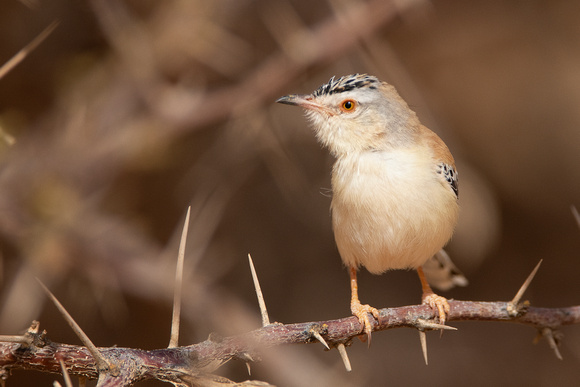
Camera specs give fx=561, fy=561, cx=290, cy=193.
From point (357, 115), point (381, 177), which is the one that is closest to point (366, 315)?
point (381, 177)

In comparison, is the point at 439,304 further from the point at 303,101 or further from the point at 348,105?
the point at 303,101

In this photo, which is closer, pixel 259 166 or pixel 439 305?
pixel 439 305

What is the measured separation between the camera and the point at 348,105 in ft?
11.4

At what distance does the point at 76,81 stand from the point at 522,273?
17.7 feet

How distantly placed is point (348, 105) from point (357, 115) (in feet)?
0.38

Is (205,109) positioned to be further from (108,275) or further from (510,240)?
(510,240)

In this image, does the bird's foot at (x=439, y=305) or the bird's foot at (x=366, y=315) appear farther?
the bird's foot at (x=439, y=305)

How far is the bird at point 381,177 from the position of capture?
3.21m

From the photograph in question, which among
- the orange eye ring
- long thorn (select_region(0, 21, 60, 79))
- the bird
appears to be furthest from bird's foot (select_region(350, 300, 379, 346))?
long thorn (select_region(0, 21, 60, 79))

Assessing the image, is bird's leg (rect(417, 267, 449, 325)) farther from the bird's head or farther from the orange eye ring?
the orange eye ring

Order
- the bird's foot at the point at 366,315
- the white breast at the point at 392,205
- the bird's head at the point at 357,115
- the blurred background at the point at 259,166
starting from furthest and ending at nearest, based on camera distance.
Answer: the blurred background at the point at 259,166 → the bird's head at the point at 357,115 → the white breast at the point at 392,205 → the bird's foot at the point at 366,315

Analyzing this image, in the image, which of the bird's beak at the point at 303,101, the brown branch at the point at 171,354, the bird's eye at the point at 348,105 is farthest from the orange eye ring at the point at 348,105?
the brown branch at the point at 171,354

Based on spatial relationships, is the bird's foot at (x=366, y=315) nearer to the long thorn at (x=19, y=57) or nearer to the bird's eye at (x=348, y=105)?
the bird's eye at (x=348, y=105)

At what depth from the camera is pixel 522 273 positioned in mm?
6773
